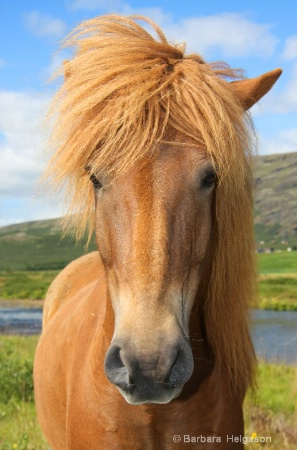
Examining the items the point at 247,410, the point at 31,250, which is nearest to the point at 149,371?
the point at 247,410

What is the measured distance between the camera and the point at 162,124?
2430 mm

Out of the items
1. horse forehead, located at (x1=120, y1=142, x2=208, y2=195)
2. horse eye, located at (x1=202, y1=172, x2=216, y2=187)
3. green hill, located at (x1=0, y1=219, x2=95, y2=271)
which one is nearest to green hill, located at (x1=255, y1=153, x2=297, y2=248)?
green hill, located at (x1=0, y1=219, x2=95, y2=271)

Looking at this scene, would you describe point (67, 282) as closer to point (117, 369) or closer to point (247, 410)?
point (247, 410)

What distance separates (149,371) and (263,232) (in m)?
101

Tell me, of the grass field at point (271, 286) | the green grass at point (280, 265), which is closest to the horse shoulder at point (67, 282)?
the grass field at point (271, 286)

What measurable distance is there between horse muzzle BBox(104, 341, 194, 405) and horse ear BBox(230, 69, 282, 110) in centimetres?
143

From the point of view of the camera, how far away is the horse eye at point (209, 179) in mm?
2422

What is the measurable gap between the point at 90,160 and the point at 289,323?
96.8 ft

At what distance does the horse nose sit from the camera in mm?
1970

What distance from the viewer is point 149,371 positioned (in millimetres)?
1980

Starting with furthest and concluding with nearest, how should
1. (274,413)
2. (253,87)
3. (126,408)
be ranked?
(274,413)
(253,87)
(126,408)

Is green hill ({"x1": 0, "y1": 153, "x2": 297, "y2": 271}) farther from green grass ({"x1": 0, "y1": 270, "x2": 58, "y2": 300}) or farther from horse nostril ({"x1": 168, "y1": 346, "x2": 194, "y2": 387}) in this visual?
horse nostril ({"x1": 168, "y1": 346, "x2": 194, "y2": 387})

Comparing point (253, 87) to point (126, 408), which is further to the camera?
point (253, 87)

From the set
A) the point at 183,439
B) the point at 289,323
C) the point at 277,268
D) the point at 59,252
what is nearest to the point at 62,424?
the point at 183,439
